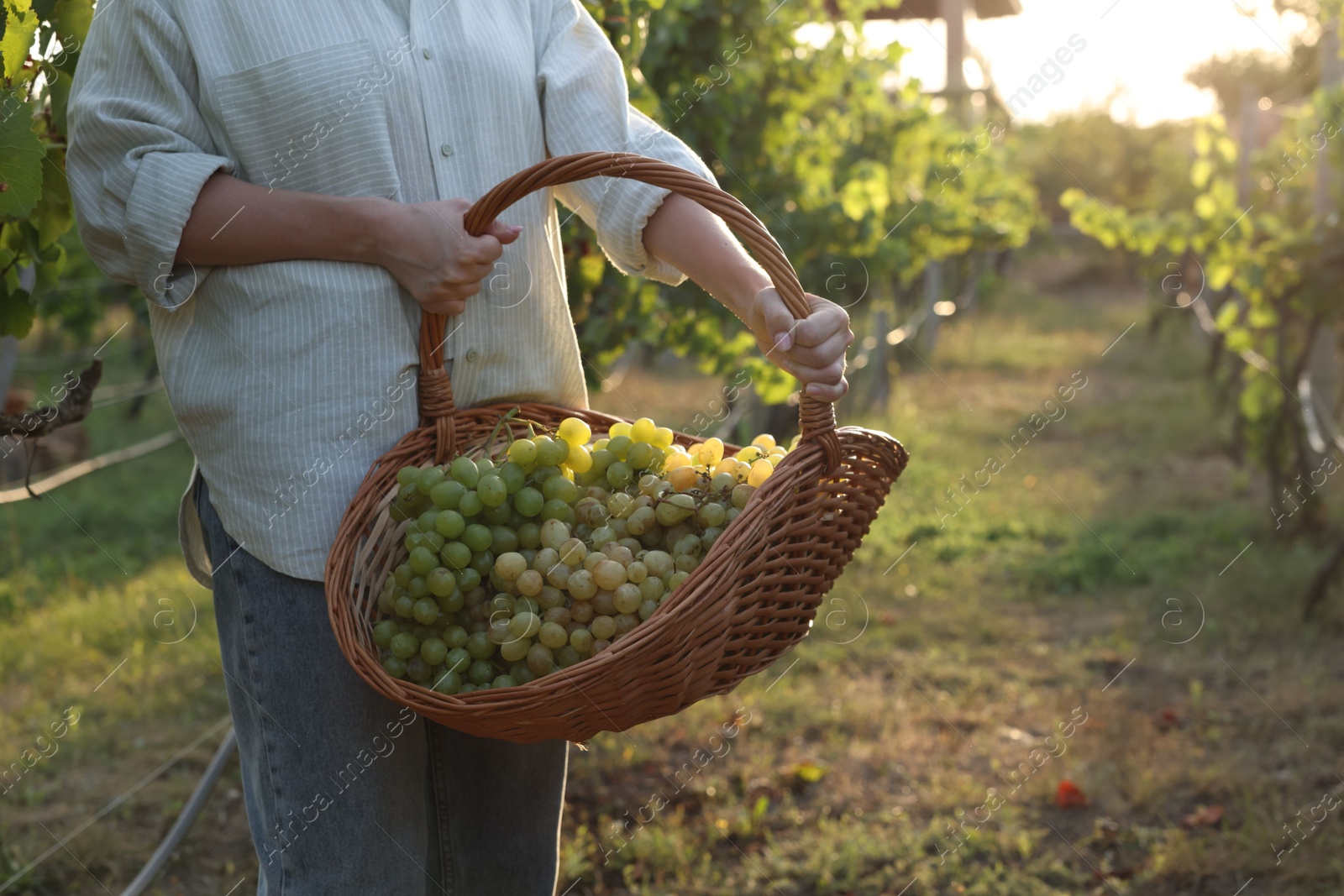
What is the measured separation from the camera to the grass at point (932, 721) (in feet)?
8.24

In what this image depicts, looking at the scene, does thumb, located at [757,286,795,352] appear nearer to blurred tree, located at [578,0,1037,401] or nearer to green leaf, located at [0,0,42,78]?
green leaf, located at [0,0,42,78]

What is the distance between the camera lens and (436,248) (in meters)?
1.17

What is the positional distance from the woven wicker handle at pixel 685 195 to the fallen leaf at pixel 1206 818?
6.61 ft

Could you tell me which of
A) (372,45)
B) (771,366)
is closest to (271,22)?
(372,45)

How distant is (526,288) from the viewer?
134cm

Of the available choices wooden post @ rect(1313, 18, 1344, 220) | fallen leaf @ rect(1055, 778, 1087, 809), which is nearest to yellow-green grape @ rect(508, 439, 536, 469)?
fallen leaf @ rect(1055, 778, 1087, 809)

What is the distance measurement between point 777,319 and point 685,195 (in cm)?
17

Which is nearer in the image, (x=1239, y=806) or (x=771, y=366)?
(x=1239, y=806)

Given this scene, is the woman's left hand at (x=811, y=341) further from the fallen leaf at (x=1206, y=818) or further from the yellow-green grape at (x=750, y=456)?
the fallen leaf at (x=1206, y=818)

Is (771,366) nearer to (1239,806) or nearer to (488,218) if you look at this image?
(1239,806)

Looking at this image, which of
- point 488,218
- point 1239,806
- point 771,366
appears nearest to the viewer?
point 488,218

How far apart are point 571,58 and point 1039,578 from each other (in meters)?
3.70

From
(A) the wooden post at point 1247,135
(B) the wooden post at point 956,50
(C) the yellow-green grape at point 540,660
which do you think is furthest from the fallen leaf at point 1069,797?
(B) the wooden post at point 956,50

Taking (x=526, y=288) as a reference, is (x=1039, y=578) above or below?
below
